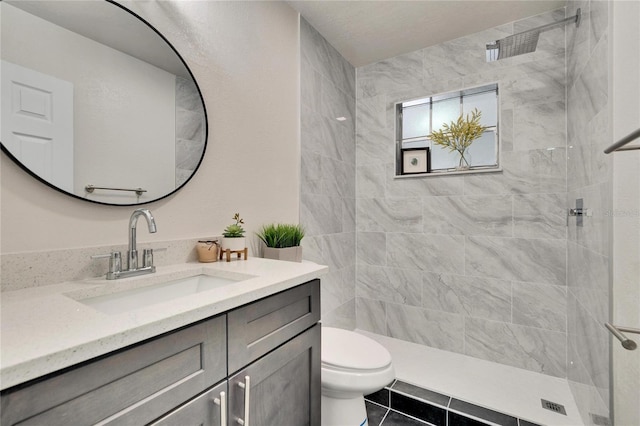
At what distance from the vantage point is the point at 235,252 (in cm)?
147

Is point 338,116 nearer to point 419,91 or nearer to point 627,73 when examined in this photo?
point 419,91

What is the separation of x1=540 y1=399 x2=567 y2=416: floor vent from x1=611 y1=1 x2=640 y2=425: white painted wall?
0.76 metres

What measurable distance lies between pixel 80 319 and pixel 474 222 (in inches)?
95.3

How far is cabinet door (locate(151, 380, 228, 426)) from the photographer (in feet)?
2.32

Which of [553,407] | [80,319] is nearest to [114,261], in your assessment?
[80,319]

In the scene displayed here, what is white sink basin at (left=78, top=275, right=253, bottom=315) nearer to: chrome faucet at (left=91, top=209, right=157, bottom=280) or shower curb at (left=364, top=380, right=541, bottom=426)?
chrome faucet at (left=91, top=209, right=157, bottom=280)

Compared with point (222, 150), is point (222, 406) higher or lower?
lower

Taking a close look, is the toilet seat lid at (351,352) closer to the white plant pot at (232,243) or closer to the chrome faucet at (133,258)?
the white plant pot at (232,243)

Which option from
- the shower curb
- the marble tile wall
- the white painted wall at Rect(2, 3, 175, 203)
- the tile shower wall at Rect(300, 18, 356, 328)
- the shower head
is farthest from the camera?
the tile shower wall at Rect(300, 18, 356, 328)

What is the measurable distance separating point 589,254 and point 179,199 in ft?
6.54

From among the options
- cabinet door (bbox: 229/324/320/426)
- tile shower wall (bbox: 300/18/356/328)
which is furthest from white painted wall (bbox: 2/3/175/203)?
tile shower wall (bbox: 300/18/356/328)

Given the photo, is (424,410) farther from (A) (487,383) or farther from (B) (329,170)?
(B) (329,170)

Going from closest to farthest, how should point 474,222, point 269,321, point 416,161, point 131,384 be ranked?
point 131,384, point 269,321, point 474,222, point 416,161

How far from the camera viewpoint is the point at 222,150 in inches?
61.9
